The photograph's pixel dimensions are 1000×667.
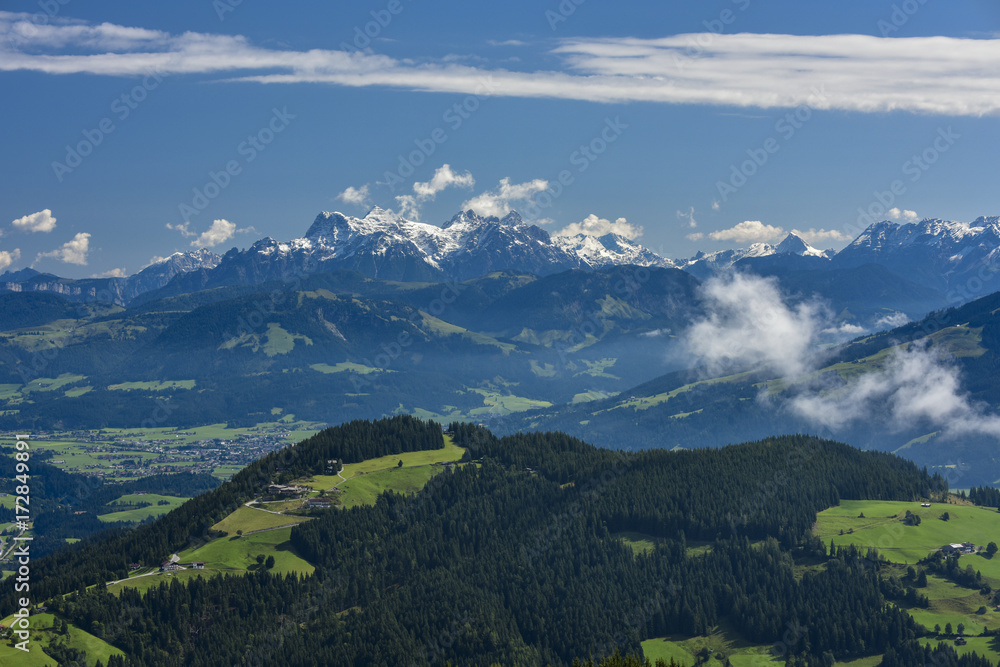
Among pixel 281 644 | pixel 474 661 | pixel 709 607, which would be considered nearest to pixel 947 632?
pixel 709 607

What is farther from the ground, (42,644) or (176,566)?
(176,566)

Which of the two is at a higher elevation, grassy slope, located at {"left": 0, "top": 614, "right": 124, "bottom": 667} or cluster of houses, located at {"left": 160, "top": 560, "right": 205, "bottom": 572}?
cluster of houses, located at {"left": 160, "top": 560, "right": 205, "bottom": 572}

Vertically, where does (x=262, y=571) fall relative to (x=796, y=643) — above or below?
above

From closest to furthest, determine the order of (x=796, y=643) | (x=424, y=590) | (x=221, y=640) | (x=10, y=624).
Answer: (x=10, y=624)
(x=221, y=640)
(x=796, y=643)
(x=424, y=590)

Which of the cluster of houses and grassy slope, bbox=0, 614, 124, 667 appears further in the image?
the cluster of houses

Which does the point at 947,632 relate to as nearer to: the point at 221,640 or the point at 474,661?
the point at 474,661

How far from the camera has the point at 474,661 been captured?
176 m

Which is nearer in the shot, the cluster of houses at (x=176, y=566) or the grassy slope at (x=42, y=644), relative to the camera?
the grassy slope at (x=42, y=644)

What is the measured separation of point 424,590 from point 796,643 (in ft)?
268

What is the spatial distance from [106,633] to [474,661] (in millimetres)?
71313

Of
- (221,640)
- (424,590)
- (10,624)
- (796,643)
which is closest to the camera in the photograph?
(10,624)

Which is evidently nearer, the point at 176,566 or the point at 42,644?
the point at 42,644

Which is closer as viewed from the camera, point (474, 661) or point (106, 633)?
point (106, 633)

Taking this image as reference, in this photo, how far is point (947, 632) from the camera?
18025 cm
